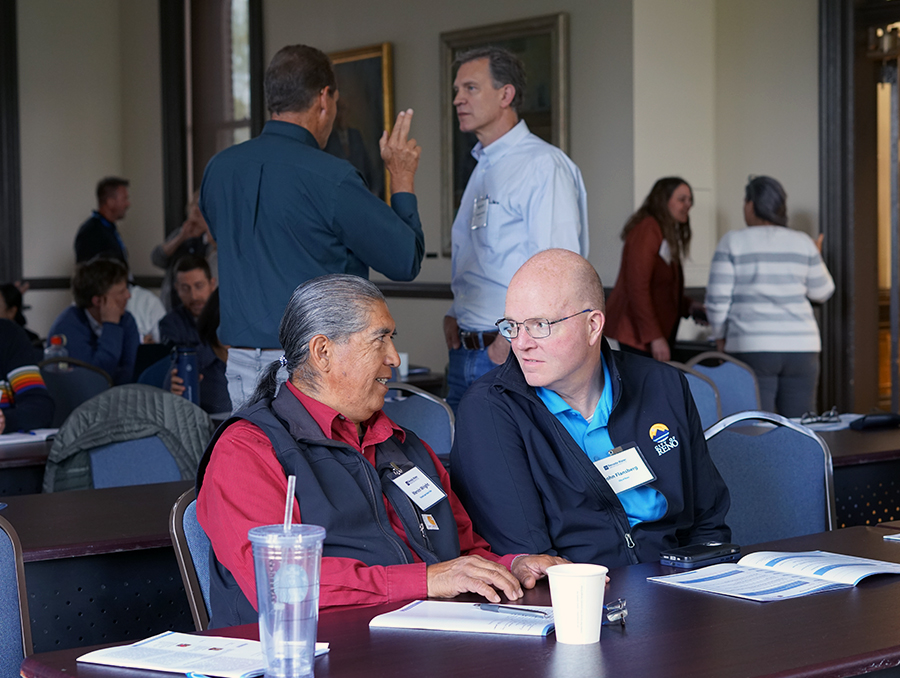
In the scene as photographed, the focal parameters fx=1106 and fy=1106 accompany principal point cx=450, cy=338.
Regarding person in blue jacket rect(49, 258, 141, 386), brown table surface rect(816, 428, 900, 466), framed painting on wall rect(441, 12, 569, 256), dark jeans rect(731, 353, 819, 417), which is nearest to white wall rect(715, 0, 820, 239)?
framed painting on wall rect(441, 12, 569, 256)

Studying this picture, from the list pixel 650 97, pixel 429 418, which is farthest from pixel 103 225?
pixel 429 418

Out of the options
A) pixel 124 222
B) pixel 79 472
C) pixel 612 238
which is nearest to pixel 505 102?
pixel 79 472

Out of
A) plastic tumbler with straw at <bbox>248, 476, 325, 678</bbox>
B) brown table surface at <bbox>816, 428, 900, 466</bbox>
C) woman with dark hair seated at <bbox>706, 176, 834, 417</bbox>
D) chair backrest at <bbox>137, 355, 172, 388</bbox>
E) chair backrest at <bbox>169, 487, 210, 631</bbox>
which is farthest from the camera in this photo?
woman with dark hair seated at <bbox>706, 176, 834, 417</bbox>

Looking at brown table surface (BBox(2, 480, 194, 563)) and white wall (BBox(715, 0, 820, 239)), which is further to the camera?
white wall (BBox(715, 0, 820, 239))

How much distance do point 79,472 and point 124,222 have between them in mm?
7183

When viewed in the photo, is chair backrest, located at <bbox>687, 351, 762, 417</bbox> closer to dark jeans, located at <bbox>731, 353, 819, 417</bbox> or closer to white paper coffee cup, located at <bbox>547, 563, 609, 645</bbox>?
dark jeans, located at <bbox>731, 353, 819, 417</bbox>

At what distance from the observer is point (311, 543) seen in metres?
1.26

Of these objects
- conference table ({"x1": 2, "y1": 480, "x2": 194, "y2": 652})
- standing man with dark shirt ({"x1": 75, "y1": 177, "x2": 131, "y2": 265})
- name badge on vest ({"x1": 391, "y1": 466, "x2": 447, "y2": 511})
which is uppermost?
standing man with dark shirt ({"x1": 75, "y1": 177, "x2": 131, "y2": 265})

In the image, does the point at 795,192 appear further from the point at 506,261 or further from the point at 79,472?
the point at 79,472

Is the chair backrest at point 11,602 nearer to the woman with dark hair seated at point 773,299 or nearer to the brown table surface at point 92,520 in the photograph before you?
the brown table surface at point 92,520

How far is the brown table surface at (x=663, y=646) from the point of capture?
1337 mm

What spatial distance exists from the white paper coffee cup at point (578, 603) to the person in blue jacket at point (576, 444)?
648 mm

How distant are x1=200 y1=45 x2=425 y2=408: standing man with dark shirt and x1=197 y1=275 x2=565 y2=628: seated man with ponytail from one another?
0.92 m

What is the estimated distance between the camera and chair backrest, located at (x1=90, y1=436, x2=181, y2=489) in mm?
3139
